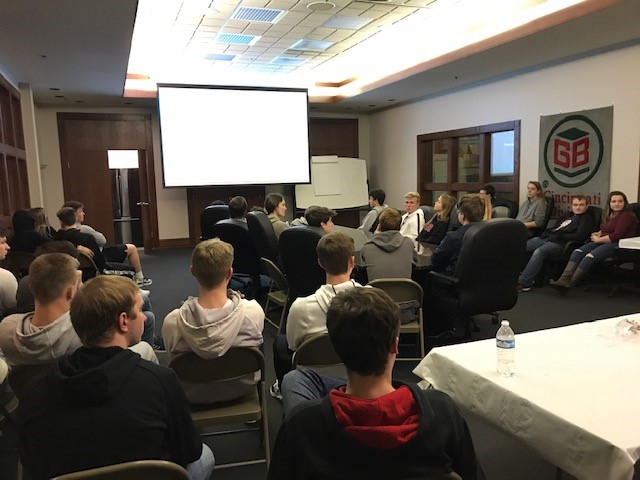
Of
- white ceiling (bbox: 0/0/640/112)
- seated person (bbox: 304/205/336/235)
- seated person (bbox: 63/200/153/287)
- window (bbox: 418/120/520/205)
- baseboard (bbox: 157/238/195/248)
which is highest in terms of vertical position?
white ceiling (bbox: 0/0/640/112)

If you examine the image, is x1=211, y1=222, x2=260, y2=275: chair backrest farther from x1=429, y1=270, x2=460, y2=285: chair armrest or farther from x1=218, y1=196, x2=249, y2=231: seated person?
x1=429, y1=270, x2=460, y2=285: chair armrest

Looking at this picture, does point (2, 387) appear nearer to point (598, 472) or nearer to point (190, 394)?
point (190, 394)

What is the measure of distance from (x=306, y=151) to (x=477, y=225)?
5.88 meters

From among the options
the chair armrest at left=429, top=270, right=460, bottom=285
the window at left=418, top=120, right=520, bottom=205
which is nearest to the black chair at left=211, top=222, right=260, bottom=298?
the chair armrest at left=429, top=270, right=460, bottom=285

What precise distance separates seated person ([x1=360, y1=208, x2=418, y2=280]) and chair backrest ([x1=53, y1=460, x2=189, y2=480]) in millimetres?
2482

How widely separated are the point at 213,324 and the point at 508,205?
236 inches

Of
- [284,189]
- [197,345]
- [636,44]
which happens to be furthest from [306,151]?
[197,345]

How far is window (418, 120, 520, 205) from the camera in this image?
745cm

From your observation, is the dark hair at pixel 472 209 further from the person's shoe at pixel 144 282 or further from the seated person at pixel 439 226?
the person's shoe at pixel 144 282

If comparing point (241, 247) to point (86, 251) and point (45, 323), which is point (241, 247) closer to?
point (86, 251)

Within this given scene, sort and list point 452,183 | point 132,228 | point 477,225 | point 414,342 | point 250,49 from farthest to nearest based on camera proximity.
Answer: point 132,228 → point 452,183 → point 250,49 → point 414,342 → point 477,225

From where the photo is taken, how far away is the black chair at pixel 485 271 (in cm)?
338

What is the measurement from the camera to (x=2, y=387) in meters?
2.07

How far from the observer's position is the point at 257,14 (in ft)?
17.7
